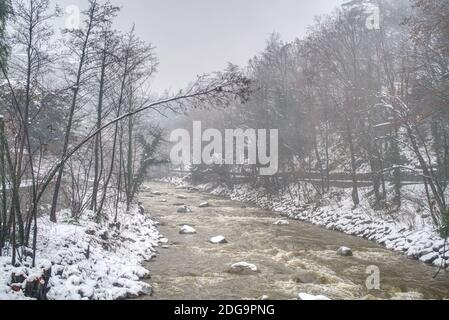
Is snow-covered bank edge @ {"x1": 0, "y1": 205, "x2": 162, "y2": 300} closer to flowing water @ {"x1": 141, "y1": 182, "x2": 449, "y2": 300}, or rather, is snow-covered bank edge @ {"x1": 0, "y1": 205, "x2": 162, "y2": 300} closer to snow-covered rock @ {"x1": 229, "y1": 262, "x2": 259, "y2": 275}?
flowing water @ {"x1": 141, "y1": 182, "x2": 449, "y2": 300}

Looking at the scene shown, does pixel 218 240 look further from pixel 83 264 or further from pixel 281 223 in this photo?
pixel 83 264

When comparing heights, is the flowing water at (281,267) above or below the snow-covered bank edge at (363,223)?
below

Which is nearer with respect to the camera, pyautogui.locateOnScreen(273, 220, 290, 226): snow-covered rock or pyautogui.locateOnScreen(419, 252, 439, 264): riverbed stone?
pyautogui.locateOnScreen(419, 252, 439, 264): riverbed stone

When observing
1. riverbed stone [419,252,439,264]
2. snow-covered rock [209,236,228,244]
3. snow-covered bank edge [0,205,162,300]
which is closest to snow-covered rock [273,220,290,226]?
snow-covered rock [209,236,228,244]

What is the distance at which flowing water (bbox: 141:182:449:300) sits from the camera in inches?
417

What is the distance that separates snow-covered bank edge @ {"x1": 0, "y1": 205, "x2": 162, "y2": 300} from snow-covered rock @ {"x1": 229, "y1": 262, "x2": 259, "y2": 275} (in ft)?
9.60

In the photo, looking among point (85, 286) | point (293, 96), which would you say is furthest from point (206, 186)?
point (85, 286)

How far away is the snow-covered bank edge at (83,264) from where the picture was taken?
26.3 feet

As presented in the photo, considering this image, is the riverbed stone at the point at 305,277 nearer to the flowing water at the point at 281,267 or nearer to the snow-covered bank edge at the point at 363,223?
the flowing water at the point at 281,267

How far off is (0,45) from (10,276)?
5.66 m

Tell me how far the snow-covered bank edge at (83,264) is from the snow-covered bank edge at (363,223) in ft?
33.8

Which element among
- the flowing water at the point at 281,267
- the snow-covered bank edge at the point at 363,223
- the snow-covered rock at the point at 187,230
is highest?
the snow-covered bank edge at the point at 363,223

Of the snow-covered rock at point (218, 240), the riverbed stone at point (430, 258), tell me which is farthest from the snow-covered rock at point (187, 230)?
the riverbed stone at point (430, 258)
